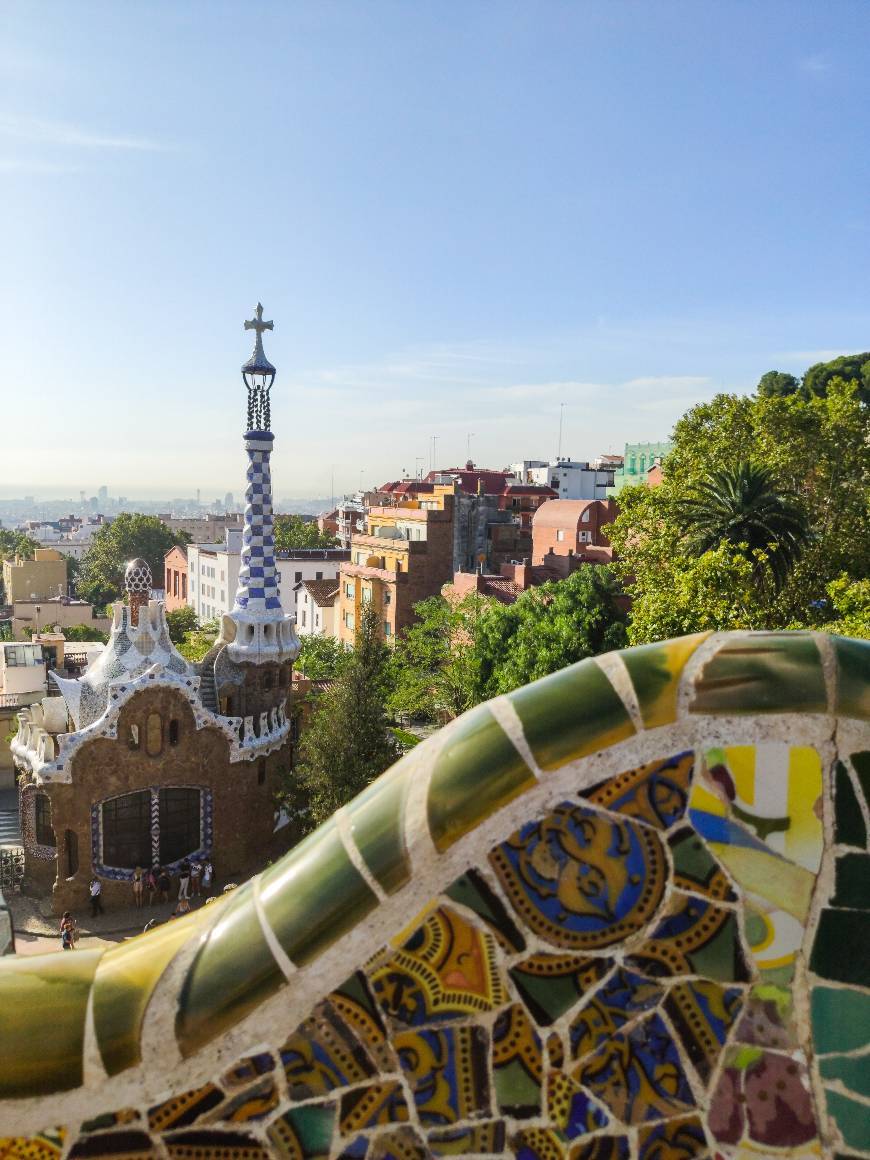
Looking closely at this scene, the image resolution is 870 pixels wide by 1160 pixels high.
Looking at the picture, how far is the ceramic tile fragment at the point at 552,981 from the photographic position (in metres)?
2.64

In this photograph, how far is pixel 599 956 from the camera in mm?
2646

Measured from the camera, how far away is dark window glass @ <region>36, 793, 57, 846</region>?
1650 cm

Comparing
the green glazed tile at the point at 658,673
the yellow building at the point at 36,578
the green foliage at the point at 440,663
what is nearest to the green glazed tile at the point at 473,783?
the green glazed tile at the point at 658,673

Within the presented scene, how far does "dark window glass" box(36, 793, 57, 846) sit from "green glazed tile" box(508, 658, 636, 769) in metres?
15.8

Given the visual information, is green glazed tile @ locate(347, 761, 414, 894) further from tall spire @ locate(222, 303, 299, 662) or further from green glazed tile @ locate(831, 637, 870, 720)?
tall spire @ locate(222, 303, 299, 662)

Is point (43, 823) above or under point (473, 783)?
under

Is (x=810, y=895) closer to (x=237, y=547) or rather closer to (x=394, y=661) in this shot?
(x=394, y=661)

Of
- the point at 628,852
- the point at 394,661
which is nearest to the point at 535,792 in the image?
the point at 628,852

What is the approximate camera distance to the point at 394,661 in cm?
2517

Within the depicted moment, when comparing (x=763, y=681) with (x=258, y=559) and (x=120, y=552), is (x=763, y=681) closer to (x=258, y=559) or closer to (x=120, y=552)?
(x=258, y=559)

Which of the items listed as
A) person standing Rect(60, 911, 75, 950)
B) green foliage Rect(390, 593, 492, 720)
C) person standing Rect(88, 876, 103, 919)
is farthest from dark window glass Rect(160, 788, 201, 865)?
green foliage Rect(390, 593, 492, 720)

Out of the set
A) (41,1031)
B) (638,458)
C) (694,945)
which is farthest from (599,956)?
(638,458)

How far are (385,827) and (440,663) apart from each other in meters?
24.6

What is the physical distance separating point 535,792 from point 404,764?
1.34 ft
